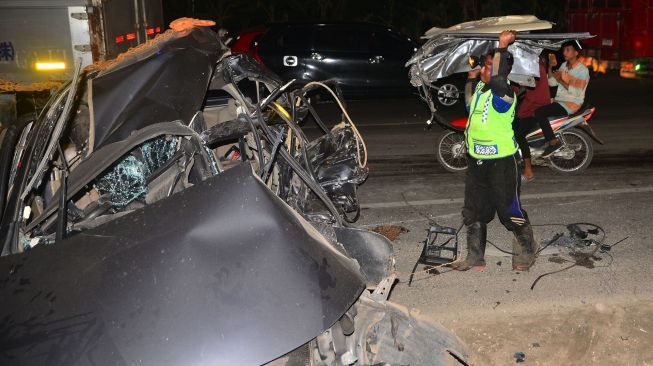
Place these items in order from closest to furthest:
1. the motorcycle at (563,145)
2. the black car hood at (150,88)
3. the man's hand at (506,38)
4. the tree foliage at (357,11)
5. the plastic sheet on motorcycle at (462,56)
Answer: the black car hood at (150,88), the man's hand at (506,38), the plastic sheet on motorcycle at (462,56), the motorcycle at (563,145), the tree foliage at (357,11)

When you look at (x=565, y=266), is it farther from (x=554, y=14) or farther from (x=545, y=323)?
(x=554, y=14)

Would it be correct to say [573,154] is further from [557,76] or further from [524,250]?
[524,250]

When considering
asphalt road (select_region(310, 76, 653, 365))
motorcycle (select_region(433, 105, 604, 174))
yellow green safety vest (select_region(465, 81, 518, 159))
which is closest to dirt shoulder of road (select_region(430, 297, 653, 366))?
asphalt road (select_region(310, 76, 653, 365))

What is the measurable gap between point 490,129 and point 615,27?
17.2 metres

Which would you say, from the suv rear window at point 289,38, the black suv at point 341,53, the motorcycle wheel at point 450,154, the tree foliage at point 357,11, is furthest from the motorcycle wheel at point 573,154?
the tree foliage at point 357,11

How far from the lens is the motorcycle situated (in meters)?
8.22

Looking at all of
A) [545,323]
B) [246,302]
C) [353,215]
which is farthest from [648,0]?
[246,302]

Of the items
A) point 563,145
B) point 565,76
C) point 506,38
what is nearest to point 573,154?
point 563,145

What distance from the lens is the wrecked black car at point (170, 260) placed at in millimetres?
2453

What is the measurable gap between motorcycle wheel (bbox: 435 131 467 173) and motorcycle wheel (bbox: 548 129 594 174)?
A: 3.73 ft

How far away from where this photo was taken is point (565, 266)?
5.51 metres

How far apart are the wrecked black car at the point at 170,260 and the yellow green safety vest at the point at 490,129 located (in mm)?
1959

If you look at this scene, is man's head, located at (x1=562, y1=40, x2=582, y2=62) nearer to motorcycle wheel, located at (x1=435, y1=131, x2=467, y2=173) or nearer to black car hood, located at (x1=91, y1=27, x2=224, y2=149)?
motorcycle wheel, located at (x1=435, y1=131, x2=467, y2=173)

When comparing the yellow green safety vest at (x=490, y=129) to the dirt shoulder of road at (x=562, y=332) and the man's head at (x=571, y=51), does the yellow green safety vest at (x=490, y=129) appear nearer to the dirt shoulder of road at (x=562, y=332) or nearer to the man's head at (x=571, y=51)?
the dirt shoulder of road at (x=562, y=332)
